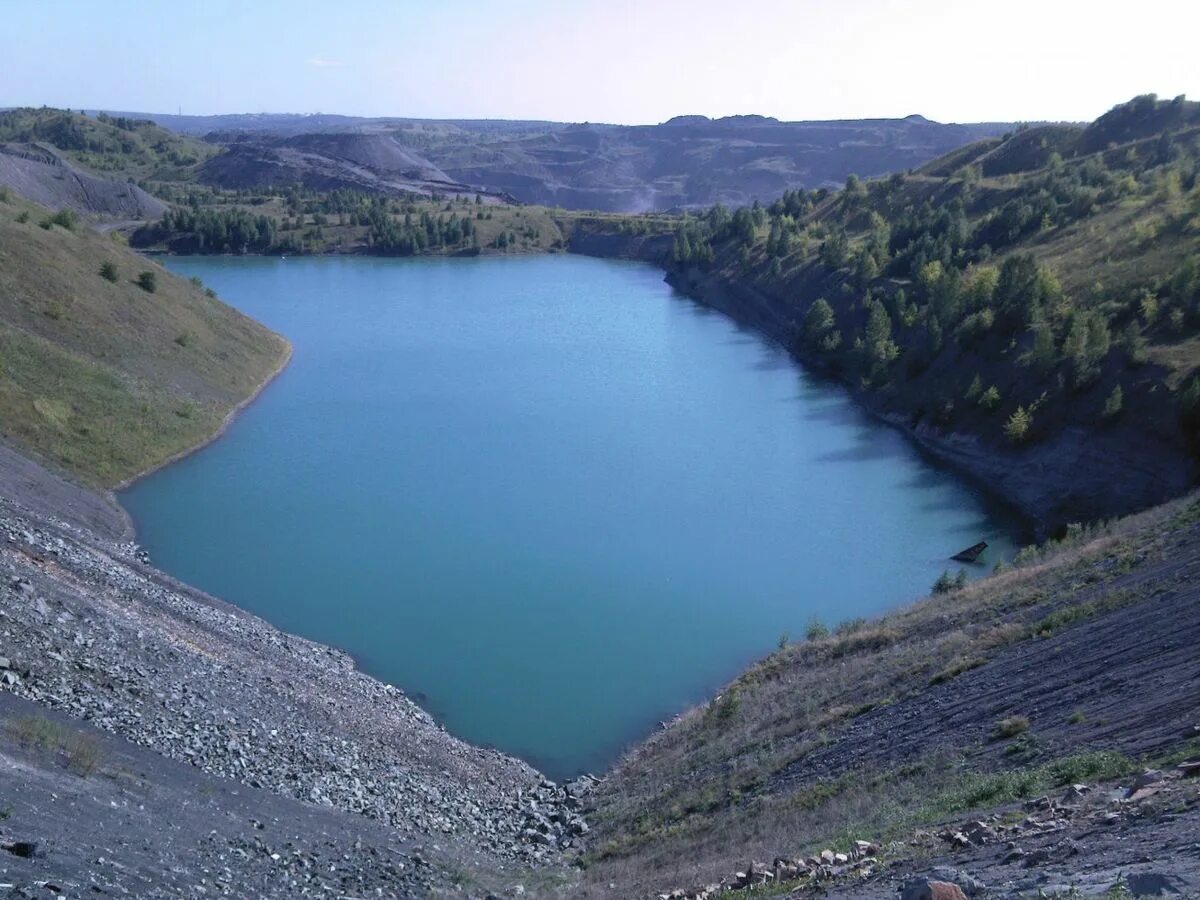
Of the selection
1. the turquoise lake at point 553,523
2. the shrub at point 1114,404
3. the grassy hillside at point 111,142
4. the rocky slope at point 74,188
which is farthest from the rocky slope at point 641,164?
the shrub at point 1114,404

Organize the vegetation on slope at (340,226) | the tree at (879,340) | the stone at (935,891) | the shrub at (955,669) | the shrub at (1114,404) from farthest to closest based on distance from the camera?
the vegetation on slope at (340,226), the tree at (879,340), the shrub at (1114,404), the shrub at (955,669), the stone at (935,891)

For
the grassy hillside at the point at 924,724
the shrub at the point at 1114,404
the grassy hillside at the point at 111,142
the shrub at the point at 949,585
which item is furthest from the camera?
the grassy hillside at the point at 111,142

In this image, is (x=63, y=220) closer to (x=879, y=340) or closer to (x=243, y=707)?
(x=879, y=340)

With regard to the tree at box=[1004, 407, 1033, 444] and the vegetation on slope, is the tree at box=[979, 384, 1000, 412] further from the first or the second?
the vegetation on slope

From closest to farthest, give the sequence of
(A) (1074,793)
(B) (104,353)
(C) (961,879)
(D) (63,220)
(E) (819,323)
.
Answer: (C) (961,879) → (A) (1074,793) → (B) (104,353) → (D) (63,220) → (E) (819,323)

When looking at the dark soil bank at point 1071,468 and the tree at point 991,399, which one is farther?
the tree at point 991,399

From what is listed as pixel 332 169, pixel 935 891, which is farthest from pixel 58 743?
pixel 332 169

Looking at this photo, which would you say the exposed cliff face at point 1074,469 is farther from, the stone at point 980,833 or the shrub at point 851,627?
the stone at point 980,833

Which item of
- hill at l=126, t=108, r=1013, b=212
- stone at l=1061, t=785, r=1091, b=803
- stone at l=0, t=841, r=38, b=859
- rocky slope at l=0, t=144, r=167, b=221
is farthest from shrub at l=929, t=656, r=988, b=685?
hill at l=126, t=108, r=1013, b=212
